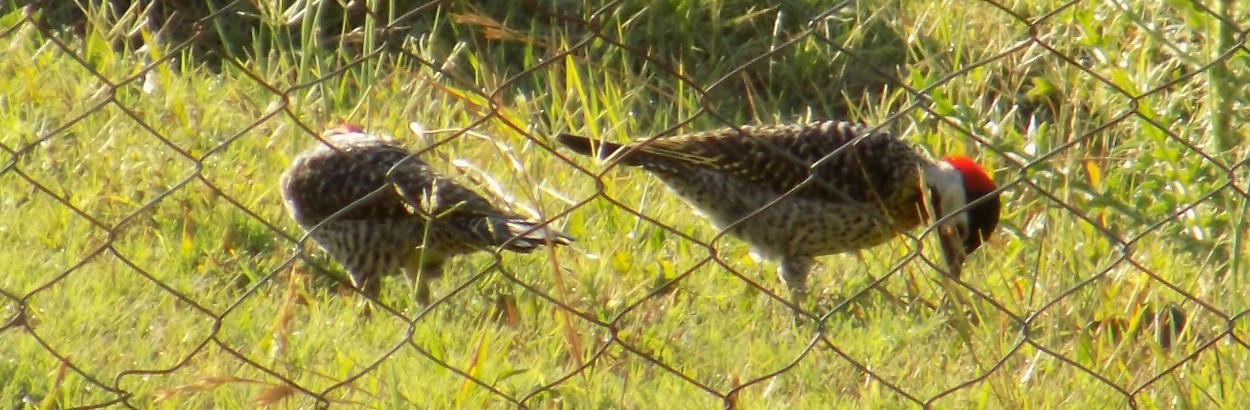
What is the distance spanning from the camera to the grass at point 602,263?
353cm

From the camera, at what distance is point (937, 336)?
4.43 m

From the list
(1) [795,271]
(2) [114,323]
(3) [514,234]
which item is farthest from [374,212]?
(1) [795,271]

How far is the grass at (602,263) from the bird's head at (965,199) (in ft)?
0.38

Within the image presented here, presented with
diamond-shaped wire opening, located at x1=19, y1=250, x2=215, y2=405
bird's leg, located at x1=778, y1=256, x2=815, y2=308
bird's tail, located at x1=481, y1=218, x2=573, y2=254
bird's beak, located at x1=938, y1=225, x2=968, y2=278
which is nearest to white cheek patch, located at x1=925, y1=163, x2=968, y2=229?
bird's beak, located at x1=938, y1=225, x2=968, y2=278

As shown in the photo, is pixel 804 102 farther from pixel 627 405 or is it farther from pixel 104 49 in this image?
pixel 627 405

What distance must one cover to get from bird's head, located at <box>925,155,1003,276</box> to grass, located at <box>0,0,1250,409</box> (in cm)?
11

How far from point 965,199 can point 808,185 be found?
1.50ft

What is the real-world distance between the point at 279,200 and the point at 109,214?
50cm

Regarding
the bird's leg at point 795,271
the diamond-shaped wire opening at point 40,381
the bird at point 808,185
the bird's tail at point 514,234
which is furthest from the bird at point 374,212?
the diamond-shaped wire opening at point 40,381

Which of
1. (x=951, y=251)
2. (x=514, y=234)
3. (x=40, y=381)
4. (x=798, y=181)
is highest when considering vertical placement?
(x=40, y=381)

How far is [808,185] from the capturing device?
5039 millimetres

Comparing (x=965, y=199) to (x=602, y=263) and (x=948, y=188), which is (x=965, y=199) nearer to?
(x=948, y=188)

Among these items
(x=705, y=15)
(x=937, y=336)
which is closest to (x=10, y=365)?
(x=937, y=336)

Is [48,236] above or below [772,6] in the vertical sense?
above
